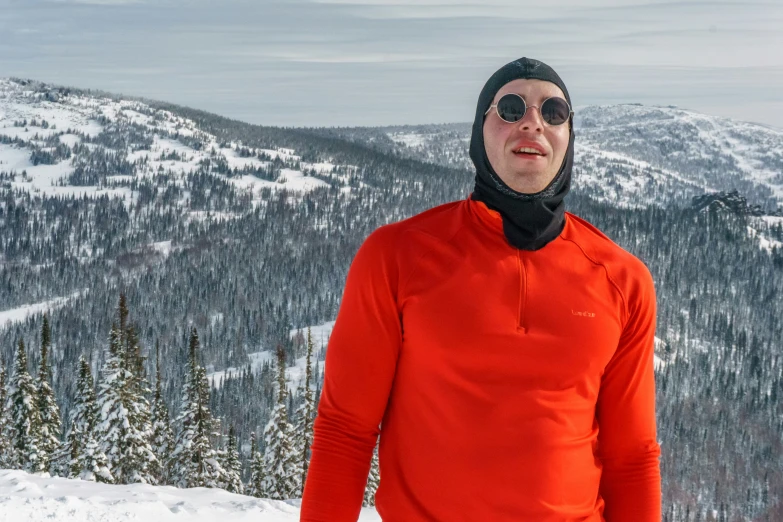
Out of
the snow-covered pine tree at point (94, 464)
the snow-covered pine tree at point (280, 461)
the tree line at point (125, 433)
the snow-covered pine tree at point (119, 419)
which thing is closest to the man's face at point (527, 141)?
the tree line at point (125, 433)

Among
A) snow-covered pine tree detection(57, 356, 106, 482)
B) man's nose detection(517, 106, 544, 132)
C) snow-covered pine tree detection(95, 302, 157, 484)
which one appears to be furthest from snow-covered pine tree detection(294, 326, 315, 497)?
man's nose detection(517, 106, 544, 132)

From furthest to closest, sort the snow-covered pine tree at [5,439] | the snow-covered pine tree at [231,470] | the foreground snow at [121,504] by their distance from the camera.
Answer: the snow-covered pine tree at [231,470], the snow-covered pine tree at [5,439], the foreground snow at [121,504]

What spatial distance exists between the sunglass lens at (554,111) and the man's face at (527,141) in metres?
0.02

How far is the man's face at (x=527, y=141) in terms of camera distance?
11.9ft

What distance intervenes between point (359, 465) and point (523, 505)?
31.5 inches

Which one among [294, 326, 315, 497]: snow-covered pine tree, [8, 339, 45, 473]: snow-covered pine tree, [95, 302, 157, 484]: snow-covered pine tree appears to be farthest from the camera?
[8, 339, 45, 473]: snow-covered pine tree

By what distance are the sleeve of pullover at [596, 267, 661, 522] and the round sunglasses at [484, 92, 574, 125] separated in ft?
3.14

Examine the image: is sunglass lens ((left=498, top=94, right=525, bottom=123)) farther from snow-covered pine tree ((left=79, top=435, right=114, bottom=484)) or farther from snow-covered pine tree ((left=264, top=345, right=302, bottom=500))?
snow-covered pine tree ((left=264, top=345, right=302, bottom=500))

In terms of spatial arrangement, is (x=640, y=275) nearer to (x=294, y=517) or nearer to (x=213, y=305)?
(x=294, y=517)

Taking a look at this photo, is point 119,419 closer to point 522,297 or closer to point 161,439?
point 161,439

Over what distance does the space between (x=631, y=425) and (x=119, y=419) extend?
119ft

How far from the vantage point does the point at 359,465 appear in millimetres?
3438

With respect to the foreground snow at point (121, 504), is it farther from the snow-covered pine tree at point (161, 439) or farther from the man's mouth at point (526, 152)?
the snow-covered pine tree at point (161, 439)

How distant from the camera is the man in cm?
345
